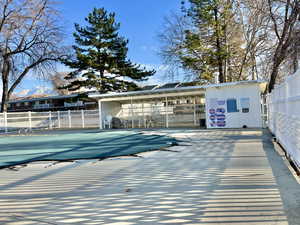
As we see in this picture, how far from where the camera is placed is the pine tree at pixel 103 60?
23953mm

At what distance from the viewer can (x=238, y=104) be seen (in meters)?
13.3

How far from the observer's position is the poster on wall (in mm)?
13609

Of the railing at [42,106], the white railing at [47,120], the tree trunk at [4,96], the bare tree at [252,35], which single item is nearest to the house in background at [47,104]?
the railing at [42,106]

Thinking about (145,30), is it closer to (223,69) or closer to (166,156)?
(223,69)

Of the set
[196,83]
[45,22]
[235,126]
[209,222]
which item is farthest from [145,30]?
[209,222]

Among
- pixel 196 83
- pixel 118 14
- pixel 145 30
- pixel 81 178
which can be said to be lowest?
pixel 81 178

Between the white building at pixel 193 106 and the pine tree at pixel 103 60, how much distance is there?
4549mm

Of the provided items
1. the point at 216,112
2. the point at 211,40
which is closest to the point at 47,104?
the point at 211,40

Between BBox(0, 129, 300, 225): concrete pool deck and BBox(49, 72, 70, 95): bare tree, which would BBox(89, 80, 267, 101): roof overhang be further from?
BBox(49, 72, 70, 95): bare tree

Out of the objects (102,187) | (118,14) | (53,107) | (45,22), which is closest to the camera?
(102,187)

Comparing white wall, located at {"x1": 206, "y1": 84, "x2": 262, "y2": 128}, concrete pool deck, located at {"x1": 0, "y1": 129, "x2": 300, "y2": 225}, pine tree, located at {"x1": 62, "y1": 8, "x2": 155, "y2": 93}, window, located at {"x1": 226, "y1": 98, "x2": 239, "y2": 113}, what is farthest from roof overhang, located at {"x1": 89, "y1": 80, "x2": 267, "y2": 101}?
concrete pool deck, located at {"x1": 0, "y1": 129, "x2": 300, "y2": 225}

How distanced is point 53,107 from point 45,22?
62.8 feet

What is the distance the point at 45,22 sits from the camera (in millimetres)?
22812

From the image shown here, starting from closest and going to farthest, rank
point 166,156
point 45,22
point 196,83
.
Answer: point 166,156 < point 196,83 < point 45,22
